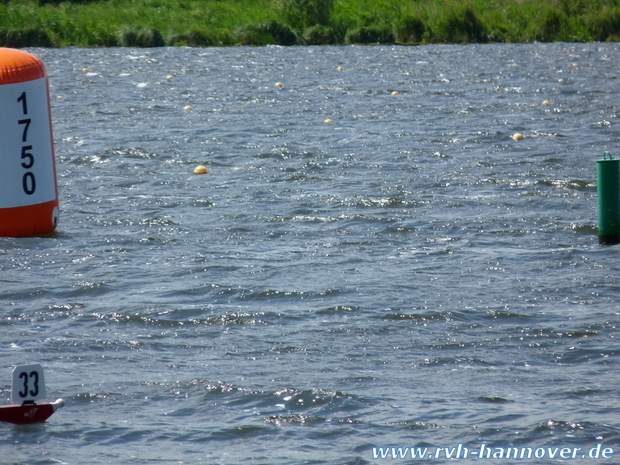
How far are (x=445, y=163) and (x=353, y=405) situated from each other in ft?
29.8

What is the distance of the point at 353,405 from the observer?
5.45m

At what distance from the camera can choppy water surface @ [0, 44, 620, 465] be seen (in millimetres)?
5176

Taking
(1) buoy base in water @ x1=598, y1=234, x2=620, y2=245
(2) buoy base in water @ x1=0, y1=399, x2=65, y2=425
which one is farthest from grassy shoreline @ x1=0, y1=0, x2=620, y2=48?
(2) buoy base in water @ x1=0, y1=399, x2=65, y2=425

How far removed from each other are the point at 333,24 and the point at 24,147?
3914cm

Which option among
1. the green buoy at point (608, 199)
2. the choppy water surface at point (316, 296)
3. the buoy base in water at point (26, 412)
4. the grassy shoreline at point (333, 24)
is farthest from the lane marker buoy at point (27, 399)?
the grassy shoreline at point (333, 24)

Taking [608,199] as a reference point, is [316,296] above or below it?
below

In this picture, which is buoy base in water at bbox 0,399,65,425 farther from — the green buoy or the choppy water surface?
the green buoy

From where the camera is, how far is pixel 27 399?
5.08 meters

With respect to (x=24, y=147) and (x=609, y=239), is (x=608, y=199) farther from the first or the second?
(x=24, y=147)

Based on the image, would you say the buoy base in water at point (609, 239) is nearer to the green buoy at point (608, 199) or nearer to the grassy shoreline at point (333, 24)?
the green buoy at point (608, 199)

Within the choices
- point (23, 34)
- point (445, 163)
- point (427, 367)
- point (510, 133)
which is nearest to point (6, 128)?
point (427, 367)

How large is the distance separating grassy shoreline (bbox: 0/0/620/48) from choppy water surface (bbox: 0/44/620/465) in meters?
28.3

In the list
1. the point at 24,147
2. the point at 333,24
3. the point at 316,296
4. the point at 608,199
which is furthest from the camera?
the point at 333,24

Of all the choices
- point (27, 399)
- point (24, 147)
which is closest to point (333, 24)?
point (24, 147)
